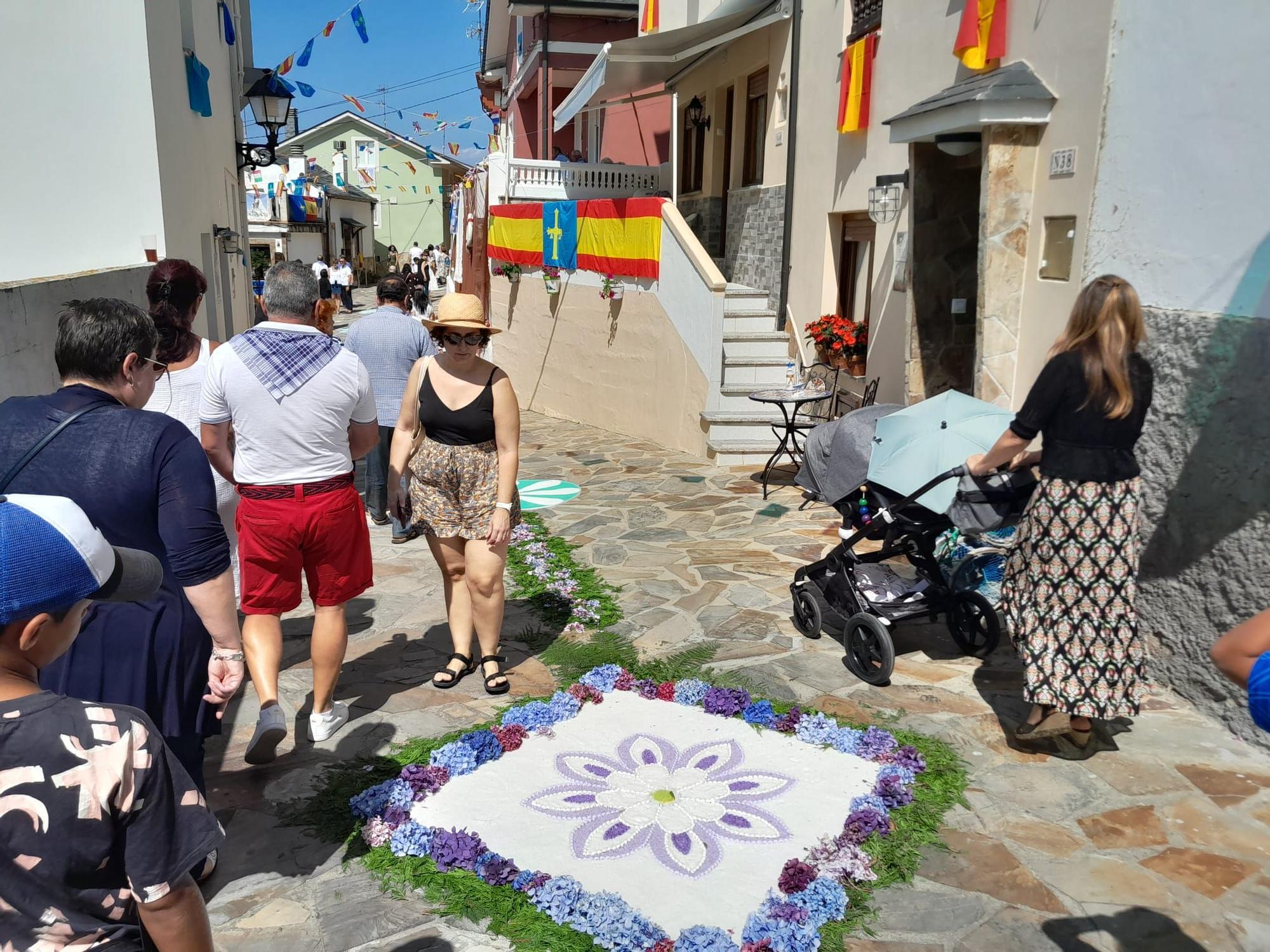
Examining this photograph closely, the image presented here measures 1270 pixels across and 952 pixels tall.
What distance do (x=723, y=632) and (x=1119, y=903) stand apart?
266 cm

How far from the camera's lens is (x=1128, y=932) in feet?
10.0

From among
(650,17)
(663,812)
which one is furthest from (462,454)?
(650,17)

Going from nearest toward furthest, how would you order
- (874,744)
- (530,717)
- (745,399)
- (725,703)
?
(874,744) → (530,717) → (725,703) → (745,399)

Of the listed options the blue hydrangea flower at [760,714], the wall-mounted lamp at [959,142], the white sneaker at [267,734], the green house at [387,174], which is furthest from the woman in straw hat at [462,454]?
the green house at [387,174]

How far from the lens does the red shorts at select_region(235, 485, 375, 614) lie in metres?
3.83

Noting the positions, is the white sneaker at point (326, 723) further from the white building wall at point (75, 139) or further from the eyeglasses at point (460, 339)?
the white building wall at point (75, 139)

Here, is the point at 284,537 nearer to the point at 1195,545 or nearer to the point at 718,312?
the point at 1195,545

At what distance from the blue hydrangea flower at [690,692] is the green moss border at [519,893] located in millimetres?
154

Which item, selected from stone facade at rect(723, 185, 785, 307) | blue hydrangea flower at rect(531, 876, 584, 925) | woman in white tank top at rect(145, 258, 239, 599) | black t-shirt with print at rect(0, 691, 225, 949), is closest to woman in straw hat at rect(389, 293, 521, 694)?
woman in white tank top at rect(145, 258, 239, 599)

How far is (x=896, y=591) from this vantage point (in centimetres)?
514

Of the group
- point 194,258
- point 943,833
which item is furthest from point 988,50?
point 194,258

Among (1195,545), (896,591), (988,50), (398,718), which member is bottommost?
(398,718)

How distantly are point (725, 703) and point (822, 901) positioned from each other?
147 centimetres

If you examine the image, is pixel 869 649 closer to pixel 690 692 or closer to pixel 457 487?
pixel 690 692
